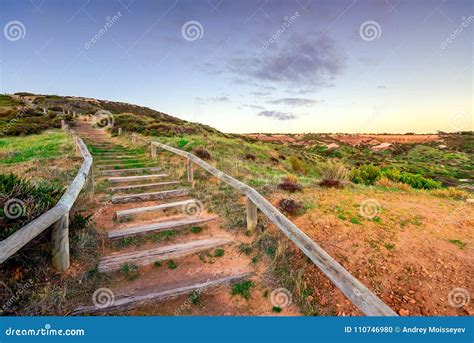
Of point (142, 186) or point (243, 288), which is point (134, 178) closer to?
point (142, 186)

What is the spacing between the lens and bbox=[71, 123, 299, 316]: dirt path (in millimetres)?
2986

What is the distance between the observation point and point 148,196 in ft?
19.9

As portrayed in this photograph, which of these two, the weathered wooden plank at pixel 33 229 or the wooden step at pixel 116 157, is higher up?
the wooden step at pixel 116 157

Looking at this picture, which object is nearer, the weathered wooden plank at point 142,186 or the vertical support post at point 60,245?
the vertical support post at point 60,245

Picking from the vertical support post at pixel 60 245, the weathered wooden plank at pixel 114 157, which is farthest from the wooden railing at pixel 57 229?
the weathered wooden plank at pixel 114 157

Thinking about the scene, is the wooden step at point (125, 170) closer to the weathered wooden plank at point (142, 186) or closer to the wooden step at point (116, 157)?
the weathered wooden plank at point (142, 186)

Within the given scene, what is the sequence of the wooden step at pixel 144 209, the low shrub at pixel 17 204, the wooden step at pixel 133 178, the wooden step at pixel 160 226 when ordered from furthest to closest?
the wooden step at pixel 133 178 < the wooden step at pixel 144 209 < the wooden step at pixel 160 226 < the low shrub at pixel 17 204

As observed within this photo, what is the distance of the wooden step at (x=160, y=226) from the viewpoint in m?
4.27

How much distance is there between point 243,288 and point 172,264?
3.80ft

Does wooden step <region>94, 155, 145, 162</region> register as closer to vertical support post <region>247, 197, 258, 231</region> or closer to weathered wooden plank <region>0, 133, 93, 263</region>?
weathered wooden plank <region>0, 133, 93, 263</region>

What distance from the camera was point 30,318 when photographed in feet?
8.04

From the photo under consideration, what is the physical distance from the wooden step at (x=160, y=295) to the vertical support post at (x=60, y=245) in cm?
75

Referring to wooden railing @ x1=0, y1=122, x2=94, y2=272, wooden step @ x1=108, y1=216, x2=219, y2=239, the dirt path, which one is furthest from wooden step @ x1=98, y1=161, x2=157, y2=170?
wooden railing @ x1=0, y1=122, x2=94, y2=272

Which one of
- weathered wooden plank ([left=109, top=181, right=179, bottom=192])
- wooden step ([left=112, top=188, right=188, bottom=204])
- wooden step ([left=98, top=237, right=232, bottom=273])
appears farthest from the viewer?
weathered wooden plank ([left=109, top=181, right=179, bottom=192])
